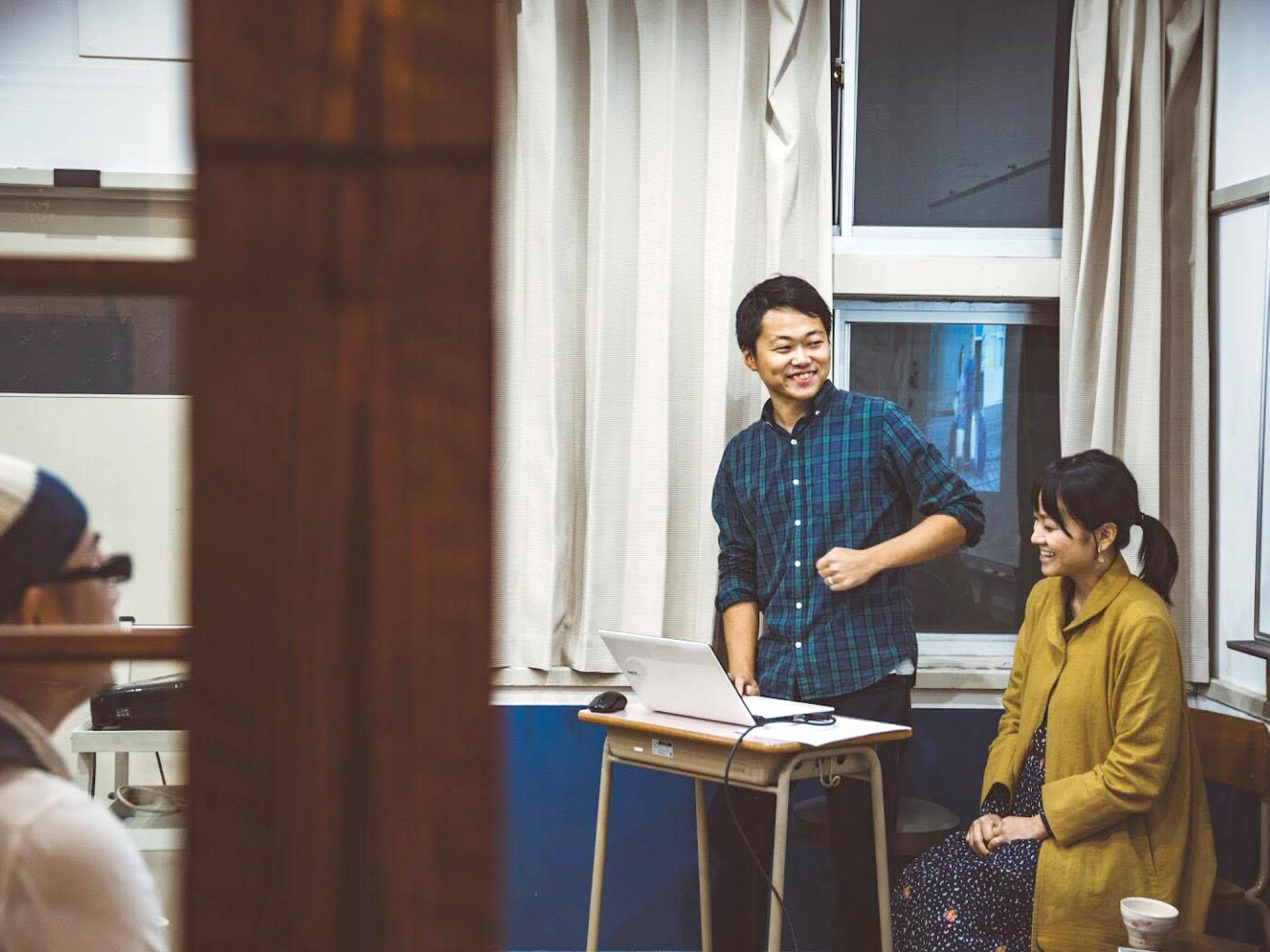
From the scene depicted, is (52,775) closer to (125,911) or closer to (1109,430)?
(125,911)

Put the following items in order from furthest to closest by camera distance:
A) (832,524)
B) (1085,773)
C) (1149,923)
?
1. (832,524)
2. (1085,773)
3. (1149,923)

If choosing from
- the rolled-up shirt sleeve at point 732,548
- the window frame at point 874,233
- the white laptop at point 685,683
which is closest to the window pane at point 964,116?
the window frame at point 874,233

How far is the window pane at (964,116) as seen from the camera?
345cm

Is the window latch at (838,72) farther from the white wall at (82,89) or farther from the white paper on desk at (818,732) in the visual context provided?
the white wall at (82,89)

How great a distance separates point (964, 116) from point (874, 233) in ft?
1.38

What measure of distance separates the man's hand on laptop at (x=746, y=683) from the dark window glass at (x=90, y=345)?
7.61 ft

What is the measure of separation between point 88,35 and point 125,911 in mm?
475

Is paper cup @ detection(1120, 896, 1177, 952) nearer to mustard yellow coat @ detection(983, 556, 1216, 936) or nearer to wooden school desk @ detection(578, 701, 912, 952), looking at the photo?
mustard yellow coat @ detection(983, 556, 1216, 936)

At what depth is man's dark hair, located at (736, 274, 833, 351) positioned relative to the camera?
114 inches

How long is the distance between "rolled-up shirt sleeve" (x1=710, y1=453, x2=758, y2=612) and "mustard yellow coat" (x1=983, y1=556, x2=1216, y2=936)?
0.74 m

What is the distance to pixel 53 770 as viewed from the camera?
2.12 ft

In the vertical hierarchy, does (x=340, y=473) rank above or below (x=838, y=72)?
below

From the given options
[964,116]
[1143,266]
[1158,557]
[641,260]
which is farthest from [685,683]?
[964,116]

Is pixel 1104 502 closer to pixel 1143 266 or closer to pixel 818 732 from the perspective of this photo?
pixel 818 732
